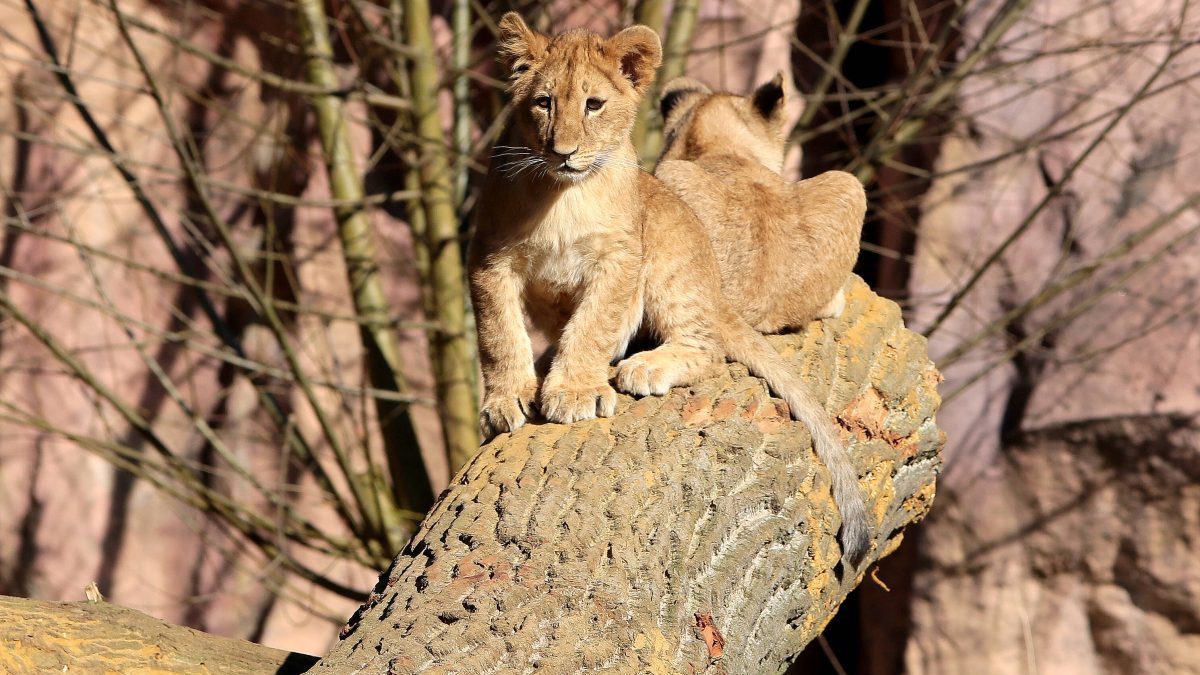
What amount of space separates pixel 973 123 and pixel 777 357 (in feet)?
14.8

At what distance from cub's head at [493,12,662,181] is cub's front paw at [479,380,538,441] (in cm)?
80

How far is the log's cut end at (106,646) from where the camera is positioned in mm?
3385

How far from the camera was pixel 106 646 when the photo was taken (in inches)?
139

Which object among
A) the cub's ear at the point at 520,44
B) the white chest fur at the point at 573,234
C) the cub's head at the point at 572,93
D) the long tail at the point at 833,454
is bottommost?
the long tail at the point at 833,454

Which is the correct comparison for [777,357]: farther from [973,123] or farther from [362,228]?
[973,123]

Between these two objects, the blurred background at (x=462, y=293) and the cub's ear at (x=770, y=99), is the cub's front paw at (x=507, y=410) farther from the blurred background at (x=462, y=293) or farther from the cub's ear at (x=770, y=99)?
the blurred background at (x=462, y=293)

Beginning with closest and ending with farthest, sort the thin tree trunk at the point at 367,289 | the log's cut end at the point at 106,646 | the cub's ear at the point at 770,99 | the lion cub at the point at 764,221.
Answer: the log's cut end at the point at 106,646, the lion cub at the point at 764,221, the cub's ear at the point at 770,99, the thin tree trunk at the point at 367,289

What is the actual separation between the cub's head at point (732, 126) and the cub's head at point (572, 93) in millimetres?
992

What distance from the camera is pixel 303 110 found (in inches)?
352

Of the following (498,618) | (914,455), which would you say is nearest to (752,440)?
(914,455)

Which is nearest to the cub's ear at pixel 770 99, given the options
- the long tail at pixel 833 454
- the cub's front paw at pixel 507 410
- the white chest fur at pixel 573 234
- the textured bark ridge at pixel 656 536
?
the textured bark ridge at pixel 656 536

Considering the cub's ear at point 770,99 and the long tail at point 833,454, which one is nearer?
the long tail at point 833,454

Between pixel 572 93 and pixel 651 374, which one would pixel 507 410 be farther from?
pixel 572 93

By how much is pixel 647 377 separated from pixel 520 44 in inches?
51.7
